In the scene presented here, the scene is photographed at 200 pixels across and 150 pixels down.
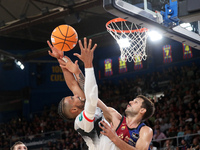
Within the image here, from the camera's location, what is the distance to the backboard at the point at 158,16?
17.2 ft

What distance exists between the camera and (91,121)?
3191mm

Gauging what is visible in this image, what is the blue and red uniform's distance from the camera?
142 inches

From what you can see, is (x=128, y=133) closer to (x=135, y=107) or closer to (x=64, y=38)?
(x=135, y=107)

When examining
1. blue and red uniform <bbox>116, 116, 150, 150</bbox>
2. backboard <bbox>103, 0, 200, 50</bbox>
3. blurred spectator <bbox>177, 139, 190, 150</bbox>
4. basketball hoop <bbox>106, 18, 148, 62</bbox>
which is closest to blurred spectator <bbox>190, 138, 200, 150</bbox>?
blurred spectator <bbox>177, 139, 190, 150</bbox>

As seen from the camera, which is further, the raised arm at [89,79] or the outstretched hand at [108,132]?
the outstretched hand at [108,132]

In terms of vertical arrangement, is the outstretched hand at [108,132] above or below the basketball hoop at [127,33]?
below

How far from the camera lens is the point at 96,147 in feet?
11.5

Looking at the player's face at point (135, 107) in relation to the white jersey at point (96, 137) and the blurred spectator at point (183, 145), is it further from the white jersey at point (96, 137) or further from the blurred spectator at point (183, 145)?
the blurred spectator at point (183, 145)

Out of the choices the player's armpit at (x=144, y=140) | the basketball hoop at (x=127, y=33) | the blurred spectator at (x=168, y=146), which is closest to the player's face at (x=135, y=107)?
the player's armpit at (x=144, y=140)

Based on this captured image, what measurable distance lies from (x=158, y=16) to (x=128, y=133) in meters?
2.68

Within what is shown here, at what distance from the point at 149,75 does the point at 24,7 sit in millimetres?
7138

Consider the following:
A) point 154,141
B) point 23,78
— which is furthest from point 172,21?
point 23,78

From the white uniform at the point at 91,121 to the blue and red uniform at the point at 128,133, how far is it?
19cm

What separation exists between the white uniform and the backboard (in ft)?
7.02
